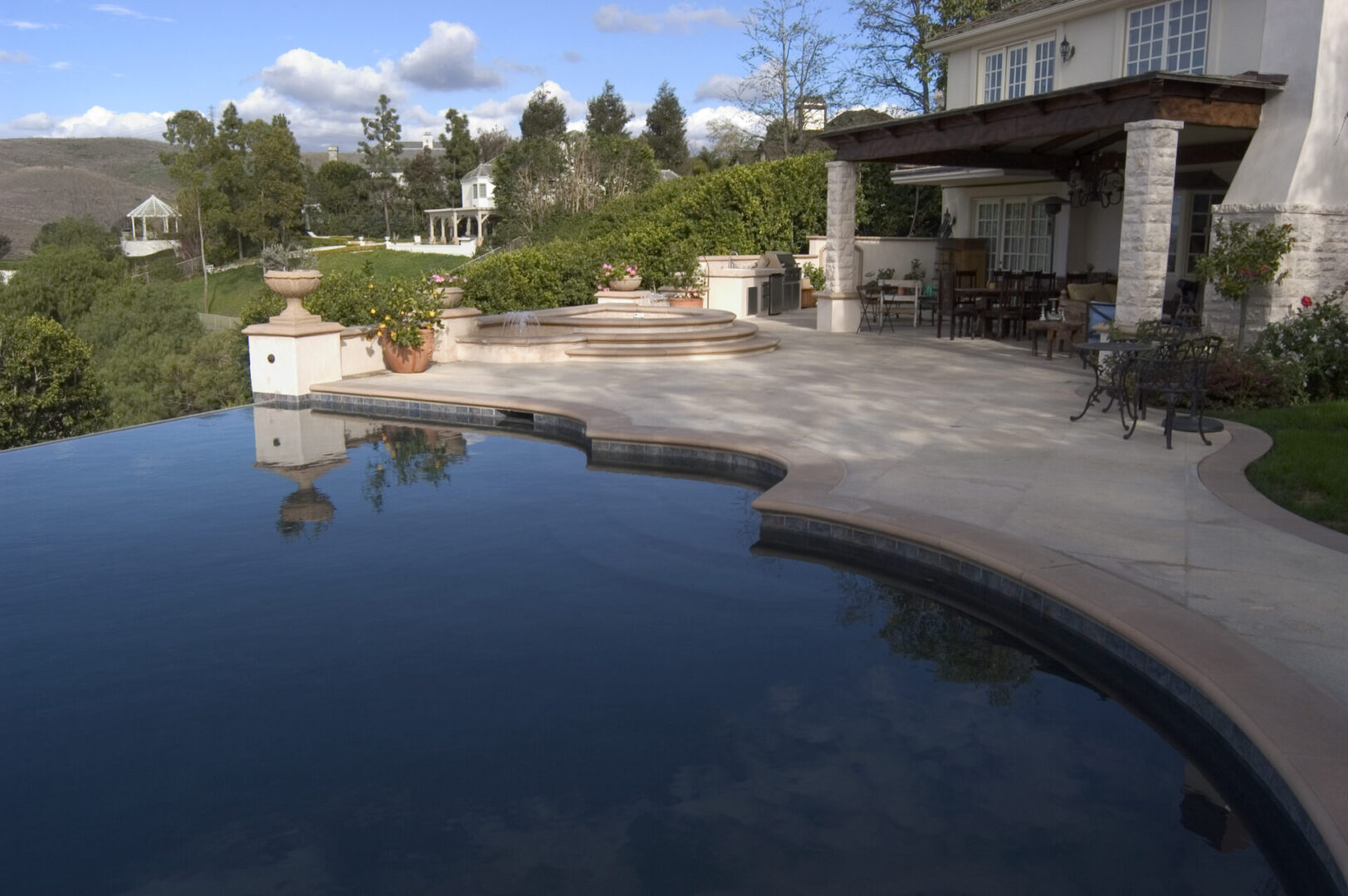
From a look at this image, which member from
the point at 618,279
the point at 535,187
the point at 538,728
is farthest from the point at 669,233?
Result: the point at 538,728

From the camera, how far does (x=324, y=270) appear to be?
56500 mm

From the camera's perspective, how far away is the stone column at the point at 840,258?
17.7 meters

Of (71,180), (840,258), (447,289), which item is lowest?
(447,289)

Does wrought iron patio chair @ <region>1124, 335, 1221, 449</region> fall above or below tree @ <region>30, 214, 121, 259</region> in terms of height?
below

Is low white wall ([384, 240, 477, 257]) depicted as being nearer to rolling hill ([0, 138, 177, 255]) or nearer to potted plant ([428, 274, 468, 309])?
rolling hill ([0, 138, 177, 255])

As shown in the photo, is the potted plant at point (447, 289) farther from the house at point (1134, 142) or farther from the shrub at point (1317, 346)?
the shrub at point (1317, 346)

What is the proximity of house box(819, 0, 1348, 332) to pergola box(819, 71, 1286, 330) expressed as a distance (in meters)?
0.02

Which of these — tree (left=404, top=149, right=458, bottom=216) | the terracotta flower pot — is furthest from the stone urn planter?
tree (left=404, top=149, right=458, bottom=216)

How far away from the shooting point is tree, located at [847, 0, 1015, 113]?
103 feet

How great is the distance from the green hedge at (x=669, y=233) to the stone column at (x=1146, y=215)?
983 cm

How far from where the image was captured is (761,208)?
79.0ft

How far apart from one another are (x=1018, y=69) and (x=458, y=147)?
198 feet

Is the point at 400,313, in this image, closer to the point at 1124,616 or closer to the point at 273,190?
the point at 1124,616

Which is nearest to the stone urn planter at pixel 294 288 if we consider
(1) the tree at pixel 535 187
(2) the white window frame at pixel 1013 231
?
(2) the white window frame at pixel 1013 231
